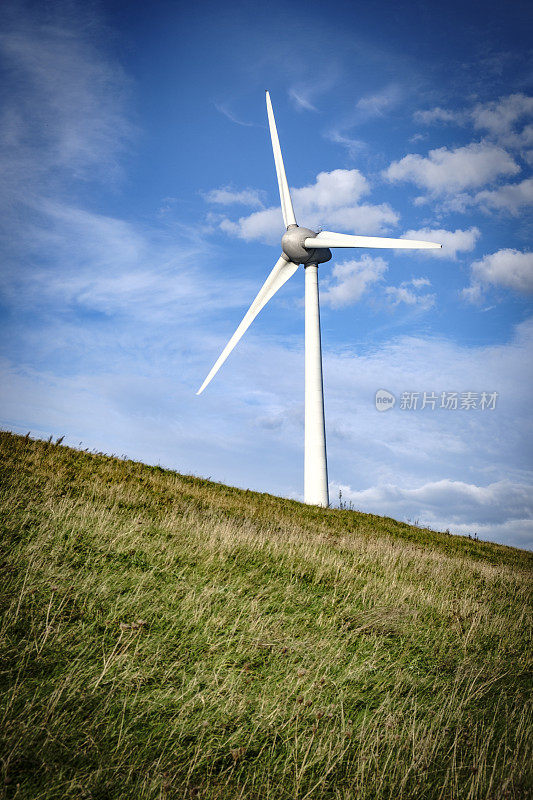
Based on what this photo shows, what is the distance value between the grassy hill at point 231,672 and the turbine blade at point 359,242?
18.1 m

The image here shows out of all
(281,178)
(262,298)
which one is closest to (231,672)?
(262,298)

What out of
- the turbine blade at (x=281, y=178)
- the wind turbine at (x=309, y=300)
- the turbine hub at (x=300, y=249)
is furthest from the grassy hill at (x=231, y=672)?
the turbine blade at (x=281, y=178)

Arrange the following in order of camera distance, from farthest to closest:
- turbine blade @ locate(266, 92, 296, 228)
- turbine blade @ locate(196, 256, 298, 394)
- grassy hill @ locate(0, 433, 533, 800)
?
1. turbine blade @ locate(266, 92, 296, 228)
2. turbine blade @ locate(196, 256, 298, 394)
3. grassy hill @ locate(0, 433, 533, 800)

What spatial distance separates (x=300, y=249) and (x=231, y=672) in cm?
2756

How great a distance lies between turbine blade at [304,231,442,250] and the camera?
2478 cm

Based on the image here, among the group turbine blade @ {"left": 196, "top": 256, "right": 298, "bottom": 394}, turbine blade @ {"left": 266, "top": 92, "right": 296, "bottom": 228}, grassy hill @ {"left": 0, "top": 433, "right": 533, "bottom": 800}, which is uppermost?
turbine blade @ {"left": 266, "top": 92, "right": 296, "bottom": 228}

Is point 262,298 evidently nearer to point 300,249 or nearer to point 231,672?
point 300,249

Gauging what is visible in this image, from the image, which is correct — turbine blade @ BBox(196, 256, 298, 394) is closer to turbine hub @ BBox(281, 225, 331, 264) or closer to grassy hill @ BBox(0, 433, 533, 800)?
turbine hub @ BBox(281, 225, 331, 264)

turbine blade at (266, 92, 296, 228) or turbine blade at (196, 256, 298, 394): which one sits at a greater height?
turbine blade at (266, 92, 296, 228)

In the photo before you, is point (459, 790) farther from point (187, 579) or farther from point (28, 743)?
point (187, 579)

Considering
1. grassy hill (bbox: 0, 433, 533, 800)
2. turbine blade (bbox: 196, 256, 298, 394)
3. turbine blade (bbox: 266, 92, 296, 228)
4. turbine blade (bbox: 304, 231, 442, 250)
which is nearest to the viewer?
grassy hill (bbox: 0, 433, 533, 800)

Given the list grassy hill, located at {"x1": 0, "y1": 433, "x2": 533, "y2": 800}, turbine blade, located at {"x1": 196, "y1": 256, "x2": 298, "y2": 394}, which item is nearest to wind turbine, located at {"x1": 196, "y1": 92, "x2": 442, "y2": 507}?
turbine blade, located at {"x1": 196, "y1": 256, "x2": 298, "y2": 394}

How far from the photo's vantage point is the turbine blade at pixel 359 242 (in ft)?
81.3

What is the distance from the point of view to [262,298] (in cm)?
2986
